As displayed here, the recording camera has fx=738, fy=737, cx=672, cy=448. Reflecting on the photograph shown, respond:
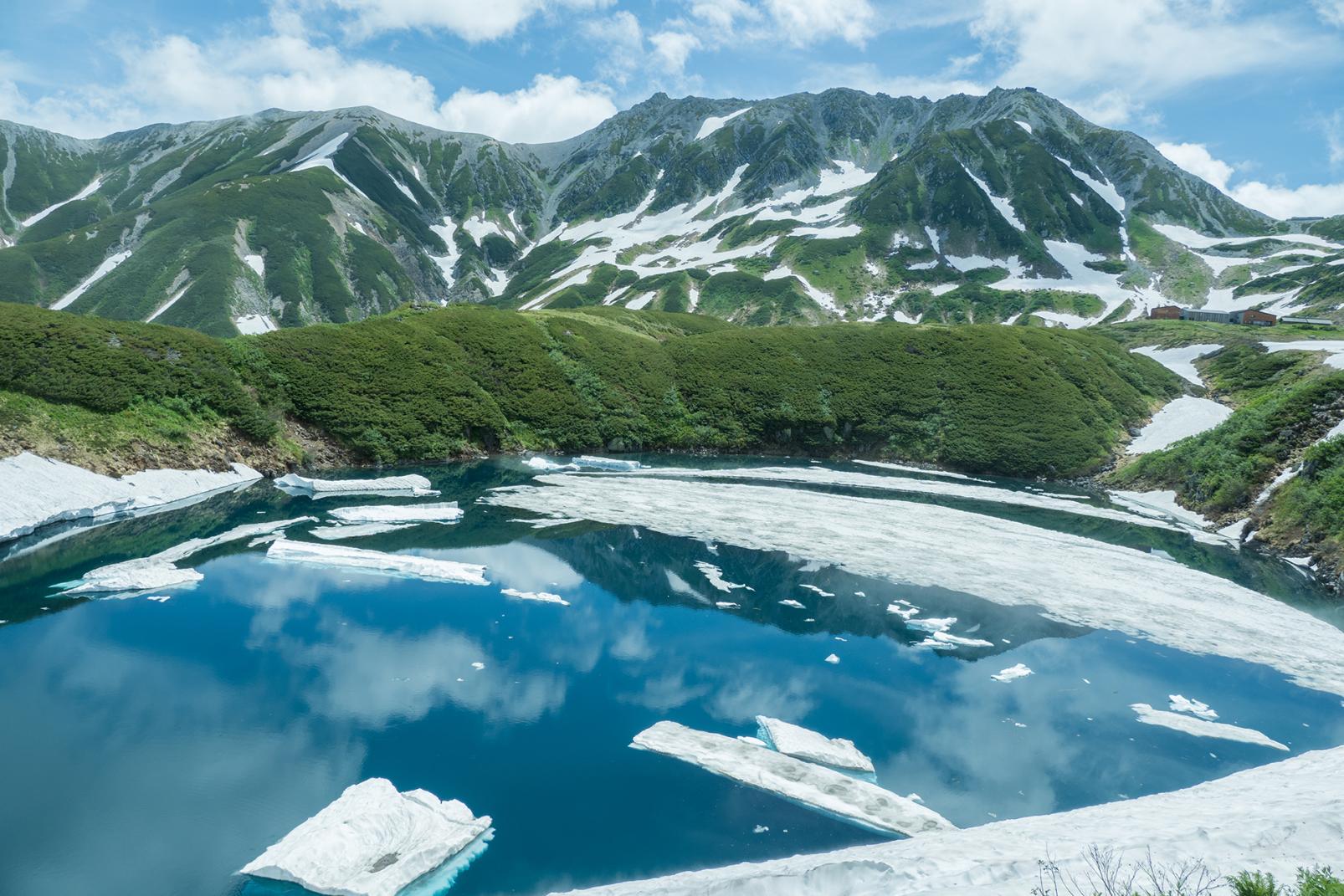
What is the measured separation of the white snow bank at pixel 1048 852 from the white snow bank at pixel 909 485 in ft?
136

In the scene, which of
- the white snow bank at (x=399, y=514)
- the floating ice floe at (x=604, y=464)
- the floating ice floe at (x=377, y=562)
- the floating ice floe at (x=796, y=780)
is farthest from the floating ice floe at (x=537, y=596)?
the floating ice floe at (x=604, y=464)

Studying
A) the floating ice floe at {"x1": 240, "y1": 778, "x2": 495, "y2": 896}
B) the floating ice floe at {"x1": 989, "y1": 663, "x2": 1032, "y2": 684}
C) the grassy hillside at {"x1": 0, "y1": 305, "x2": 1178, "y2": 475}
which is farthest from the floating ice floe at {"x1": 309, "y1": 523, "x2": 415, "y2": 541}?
the floating ice floe at {"x1": 989, "y1": 663, "x2": 1032, "y2": 684}

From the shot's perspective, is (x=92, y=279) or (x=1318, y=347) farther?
(x=92, y=279)

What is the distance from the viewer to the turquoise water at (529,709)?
14.4 m

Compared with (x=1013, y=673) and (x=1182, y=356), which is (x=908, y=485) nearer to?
(x=1013, y=673)

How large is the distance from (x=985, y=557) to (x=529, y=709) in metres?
26.0

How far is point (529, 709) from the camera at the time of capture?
65.8 feet

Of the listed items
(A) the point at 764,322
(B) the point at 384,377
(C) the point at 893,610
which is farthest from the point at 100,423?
(A) the point at 764,322

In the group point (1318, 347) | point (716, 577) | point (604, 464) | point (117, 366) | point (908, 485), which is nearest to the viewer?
point (716, 577)

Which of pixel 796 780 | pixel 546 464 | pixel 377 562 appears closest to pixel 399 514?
pixel 377 562

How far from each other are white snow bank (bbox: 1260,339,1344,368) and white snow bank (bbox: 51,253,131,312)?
218m

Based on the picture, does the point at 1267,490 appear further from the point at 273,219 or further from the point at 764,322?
the point at 273,219

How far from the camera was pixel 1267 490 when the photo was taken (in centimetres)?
4644

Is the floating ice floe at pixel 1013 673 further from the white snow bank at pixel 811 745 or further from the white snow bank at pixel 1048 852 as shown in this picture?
the white snow bank at pixel 1048 852
